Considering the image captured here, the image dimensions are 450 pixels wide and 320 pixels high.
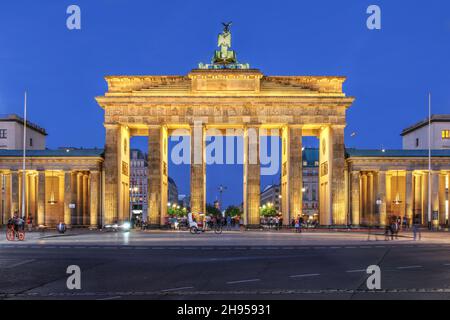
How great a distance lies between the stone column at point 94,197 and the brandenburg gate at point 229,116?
2.39 metres

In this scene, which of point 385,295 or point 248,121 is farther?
point 248,121

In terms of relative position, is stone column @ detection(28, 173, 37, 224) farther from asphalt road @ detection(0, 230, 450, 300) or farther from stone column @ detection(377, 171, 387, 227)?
asphalt road @ detection(0, 230, 450, 300)

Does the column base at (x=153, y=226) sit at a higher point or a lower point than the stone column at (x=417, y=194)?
lower

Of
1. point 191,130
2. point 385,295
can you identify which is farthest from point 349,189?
point 385,295

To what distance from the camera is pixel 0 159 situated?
82.9 m

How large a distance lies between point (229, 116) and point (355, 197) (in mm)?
19488

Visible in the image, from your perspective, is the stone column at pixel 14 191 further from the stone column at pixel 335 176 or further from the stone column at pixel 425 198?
the stone column at pixel 425 198

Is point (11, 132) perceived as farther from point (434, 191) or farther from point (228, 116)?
point (434, 191)

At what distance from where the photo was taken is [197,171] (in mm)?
79188

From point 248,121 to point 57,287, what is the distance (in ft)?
204

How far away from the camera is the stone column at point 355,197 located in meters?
80.8

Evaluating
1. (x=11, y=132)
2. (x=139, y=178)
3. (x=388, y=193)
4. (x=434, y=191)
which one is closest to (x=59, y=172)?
(x=11, y=132)

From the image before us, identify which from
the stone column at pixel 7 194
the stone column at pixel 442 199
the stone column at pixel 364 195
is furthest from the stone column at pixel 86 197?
the stone column at pixel 442 199
